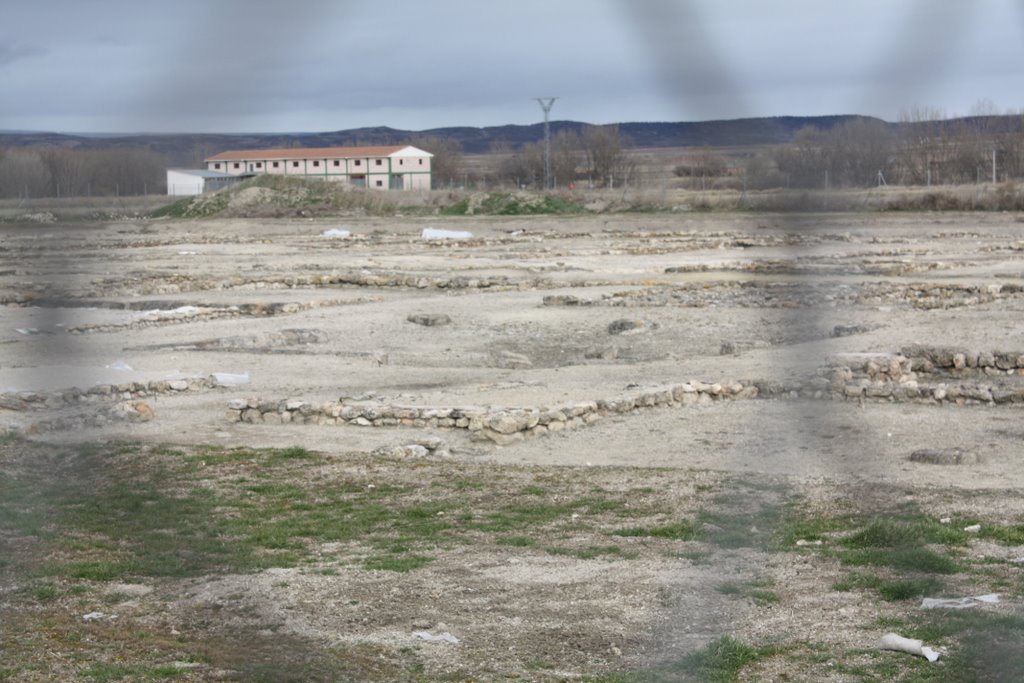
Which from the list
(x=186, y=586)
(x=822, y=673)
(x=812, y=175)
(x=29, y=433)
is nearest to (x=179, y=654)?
(x=186, y=586)

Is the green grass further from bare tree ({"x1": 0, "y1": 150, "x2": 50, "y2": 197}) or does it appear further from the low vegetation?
bare tree ({"x1": 0, "y1": 150, "x2": 50, "y2": 197})

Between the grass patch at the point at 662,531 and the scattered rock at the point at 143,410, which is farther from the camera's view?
the scattered rock at the point at 143,410

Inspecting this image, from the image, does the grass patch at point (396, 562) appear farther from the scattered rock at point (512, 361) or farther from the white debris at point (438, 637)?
the scattered rock at point (512, 361)

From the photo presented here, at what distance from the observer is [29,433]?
1234 centimetres

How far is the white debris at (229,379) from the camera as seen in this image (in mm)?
18453

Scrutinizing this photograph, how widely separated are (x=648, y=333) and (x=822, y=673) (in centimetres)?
1745

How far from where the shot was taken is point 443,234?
5856 centimetres

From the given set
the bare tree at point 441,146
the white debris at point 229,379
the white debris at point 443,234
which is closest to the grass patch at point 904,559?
the bare tree at point 441,146

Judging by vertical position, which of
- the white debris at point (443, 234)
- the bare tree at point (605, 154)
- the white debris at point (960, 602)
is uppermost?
the bare tree at point (605, 154)

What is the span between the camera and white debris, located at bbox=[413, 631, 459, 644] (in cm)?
698

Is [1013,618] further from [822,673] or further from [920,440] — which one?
[920,440]

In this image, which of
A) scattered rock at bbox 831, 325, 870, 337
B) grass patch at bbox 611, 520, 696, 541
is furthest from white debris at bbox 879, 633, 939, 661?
scattered rock at bbox 831, 325, 870, 337

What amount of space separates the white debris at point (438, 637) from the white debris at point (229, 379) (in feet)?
38.9

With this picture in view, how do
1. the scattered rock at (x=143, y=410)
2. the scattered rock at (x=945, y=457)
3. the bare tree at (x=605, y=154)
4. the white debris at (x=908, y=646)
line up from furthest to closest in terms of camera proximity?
the scattered rock at (x=143, y=410), the scattered rock at (x=945, y=457), the white debris at (x=908, y=646), the bare tree at (x=605, y=154)
